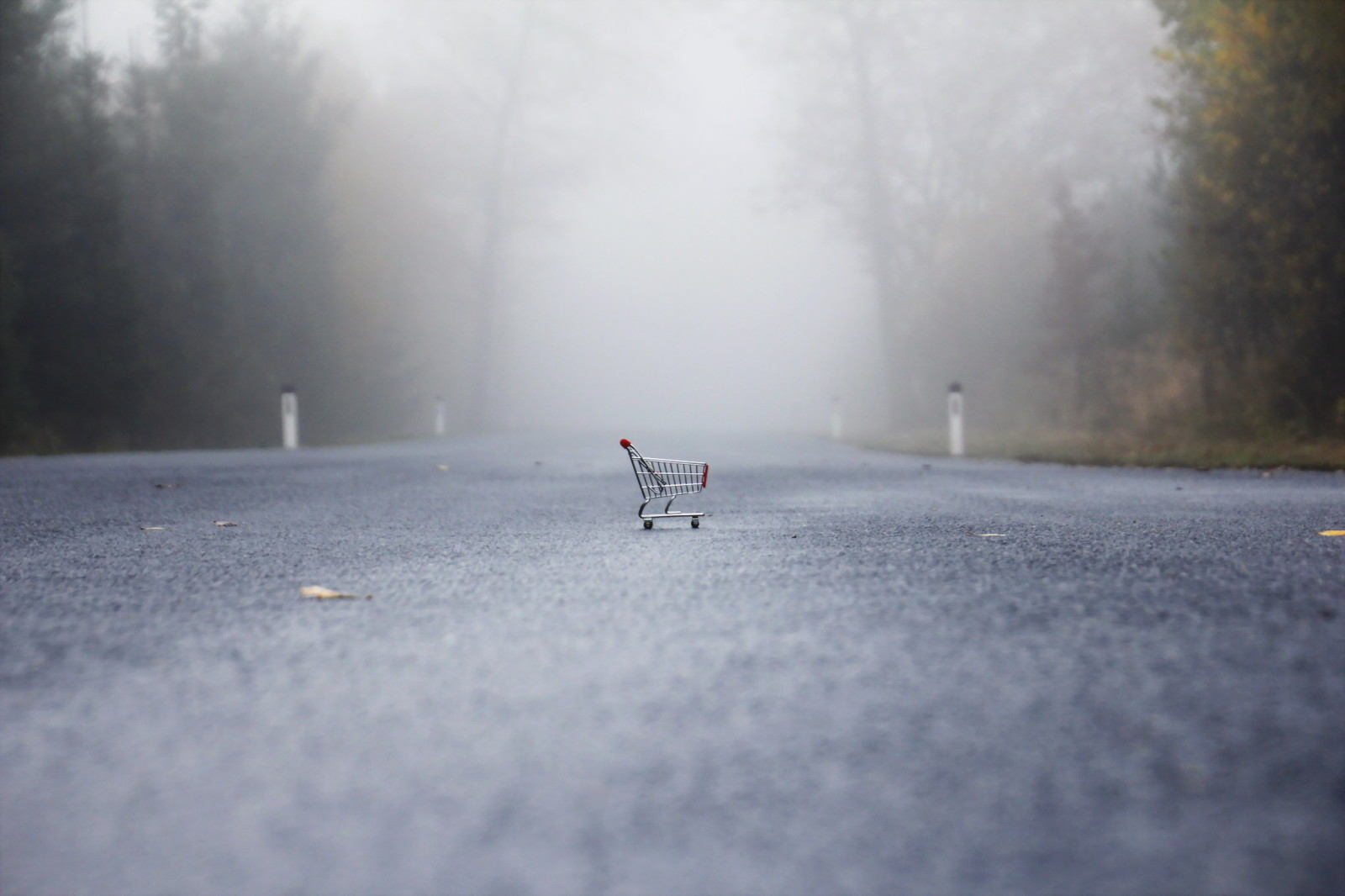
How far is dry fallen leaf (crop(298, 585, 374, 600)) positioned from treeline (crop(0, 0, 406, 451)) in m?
13.8

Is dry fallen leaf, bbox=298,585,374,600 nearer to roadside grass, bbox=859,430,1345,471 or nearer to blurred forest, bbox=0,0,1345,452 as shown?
roadside grass, bbox=859,430,1345,471

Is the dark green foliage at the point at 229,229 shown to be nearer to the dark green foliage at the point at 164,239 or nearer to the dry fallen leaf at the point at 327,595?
the dark green foliage at the point at 164,239

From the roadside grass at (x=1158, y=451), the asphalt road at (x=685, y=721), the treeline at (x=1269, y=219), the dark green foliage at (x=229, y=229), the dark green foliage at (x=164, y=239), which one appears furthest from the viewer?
the dark green foliage at (x=229, y=229)

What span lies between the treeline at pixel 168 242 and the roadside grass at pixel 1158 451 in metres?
11.6

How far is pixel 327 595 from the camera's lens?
3725mm

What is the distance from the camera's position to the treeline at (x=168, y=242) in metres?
16.3

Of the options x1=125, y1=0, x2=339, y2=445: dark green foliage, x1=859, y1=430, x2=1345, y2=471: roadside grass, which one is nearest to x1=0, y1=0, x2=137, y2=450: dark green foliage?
x1=125, y1=0, x2=339, y2=445: dark green foliage

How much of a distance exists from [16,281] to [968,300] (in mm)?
20353

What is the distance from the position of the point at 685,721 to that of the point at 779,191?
2886cm

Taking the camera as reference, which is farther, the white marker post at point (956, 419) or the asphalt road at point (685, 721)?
the white marker post at point (956, 419)

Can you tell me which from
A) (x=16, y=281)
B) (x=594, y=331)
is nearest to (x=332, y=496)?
(x=16, y=281)

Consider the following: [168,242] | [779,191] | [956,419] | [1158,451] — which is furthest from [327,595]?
[779,191]

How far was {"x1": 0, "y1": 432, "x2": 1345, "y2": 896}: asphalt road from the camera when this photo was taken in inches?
69.5

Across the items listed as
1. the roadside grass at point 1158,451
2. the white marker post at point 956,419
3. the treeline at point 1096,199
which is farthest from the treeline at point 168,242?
the treeline at point 1096,199
